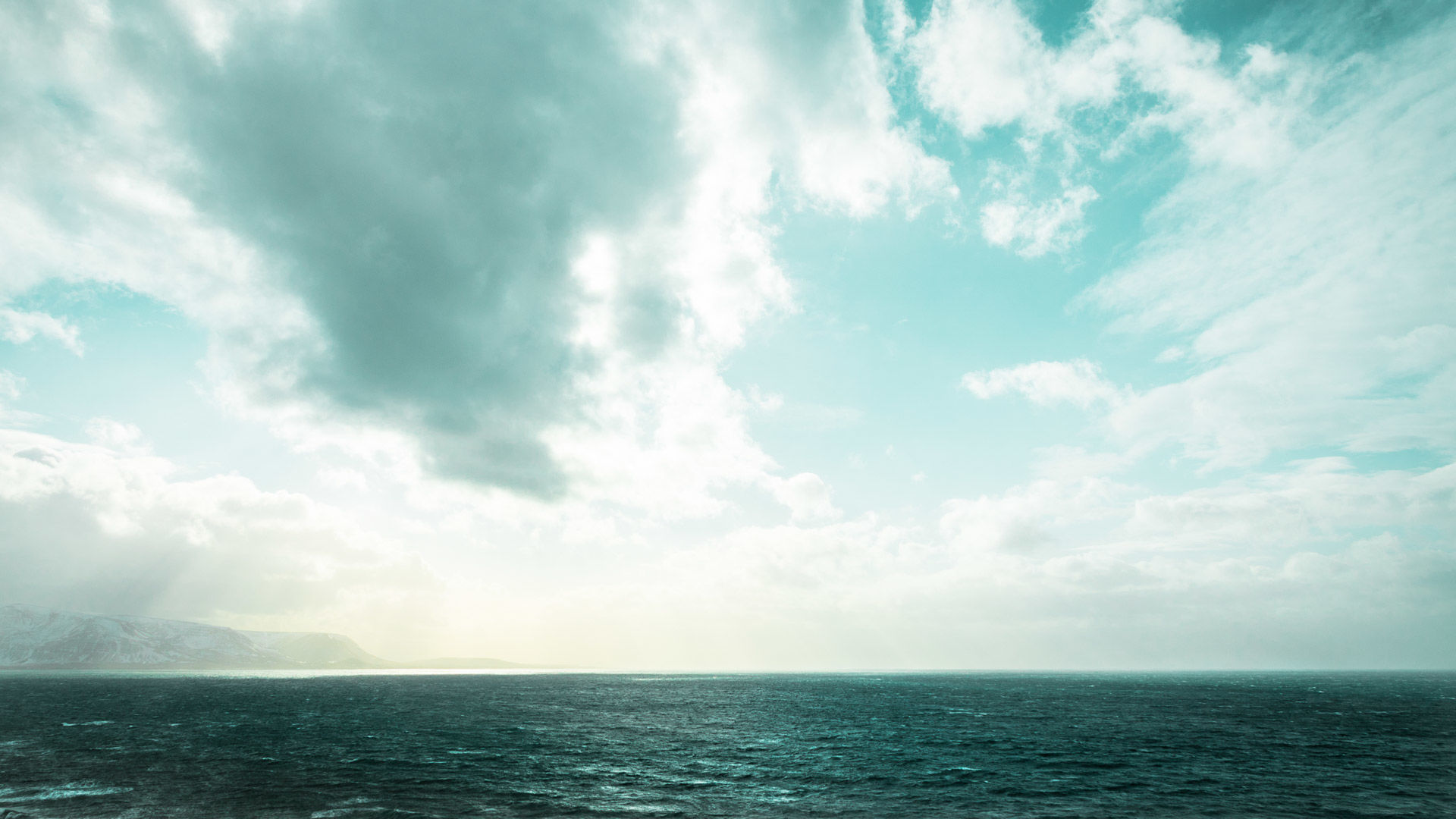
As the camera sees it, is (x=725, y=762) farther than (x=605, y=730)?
No

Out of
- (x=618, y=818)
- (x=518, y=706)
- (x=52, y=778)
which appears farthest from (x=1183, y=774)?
(x=518, y=706)

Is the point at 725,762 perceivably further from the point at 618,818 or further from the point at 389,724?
the point at 389,724

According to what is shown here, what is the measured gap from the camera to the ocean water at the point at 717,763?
157 feet

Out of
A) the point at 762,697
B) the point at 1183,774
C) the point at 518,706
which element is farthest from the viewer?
the point at 762,697

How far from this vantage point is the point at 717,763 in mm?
67062

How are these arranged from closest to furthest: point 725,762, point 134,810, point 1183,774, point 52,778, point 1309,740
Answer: point 134,810, point 52,778, point 1183,774, point 725,762, point 1309,740

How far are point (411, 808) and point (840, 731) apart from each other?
68423mm

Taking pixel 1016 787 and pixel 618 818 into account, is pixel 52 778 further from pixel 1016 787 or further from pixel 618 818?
pixel 1016 787

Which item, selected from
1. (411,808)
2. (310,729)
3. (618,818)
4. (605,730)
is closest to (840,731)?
(605,730)

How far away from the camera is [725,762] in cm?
6744

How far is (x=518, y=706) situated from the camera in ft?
461

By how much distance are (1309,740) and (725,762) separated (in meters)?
80.2

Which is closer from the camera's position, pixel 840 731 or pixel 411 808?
pixel 411 808

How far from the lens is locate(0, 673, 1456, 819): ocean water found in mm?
47719
